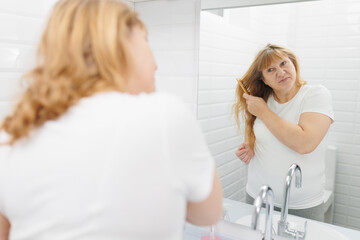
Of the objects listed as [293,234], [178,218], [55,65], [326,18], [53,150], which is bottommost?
[293,234]

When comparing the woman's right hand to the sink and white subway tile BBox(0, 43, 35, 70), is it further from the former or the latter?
white subway tile BBox(0, 43, 35, 70)

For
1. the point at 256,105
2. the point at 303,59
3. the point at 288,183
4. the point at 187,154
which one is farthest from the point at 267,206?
the point at 187,154

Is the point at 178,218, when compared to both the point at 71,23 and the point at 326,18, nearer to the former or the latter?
the point at 71,23

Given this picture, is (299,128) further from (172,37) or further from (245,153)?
(172,37)

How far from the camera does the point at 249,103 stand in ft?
3.47

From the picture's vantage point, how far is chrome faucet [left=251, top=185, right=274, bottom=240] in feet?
2.72

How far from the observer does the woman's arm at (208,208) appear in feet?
1.80

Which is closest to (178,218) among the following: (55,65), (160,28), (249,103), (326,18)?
(55,65)

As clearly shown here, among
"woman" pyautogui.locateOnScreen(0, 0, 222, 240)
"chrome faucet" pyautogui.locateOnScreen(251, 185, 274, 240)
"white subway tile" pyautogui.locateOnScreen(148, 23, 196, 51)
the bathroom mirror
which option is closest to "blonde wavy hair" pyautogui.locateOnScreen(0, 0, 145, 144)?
"woman" pyautogui.locateOnScreen(0, 0, 222, 240)

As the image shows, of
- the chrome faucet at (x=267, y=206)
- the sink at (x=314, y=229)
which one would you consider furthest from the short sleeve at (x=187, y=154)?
the sink at (x=314, y=229)

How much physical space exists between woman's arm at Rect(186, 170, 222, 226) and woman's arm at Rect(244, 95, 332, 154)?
1.57 ft

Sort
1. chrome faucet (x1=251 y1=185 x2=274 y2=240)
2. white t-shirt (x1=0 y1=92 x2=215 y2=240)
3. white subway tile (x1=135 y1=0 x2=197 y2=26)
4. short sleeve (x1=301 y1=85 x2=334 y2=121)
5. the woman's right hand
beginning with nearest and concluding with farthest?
white t-shirt (x1=0 y1=92 x2=215 y2=240) < chrome faucet (x1=251 y1=185 x2=274 y2=240) < short sleeve (x1=301 y1=85 x2=334 y2=121) < the woman's right hand < white subway tile (x1=135 y1=0 x2=197 y2=26)

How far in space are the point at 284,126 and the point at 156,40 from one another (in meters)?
0.64

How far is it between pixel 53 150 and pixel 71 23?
200 mm
